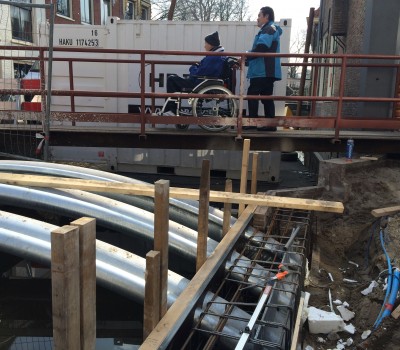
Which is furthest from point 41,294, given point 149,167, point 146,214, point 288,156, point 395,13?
point 288,156

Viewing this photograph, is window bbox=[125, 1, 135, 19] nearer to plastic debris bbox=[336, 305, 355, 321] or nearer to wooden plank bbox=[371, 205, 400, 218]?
wooden plank bbox=[371, 205, 400, 218]

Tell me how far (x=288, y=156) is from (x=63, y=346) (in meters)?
10.6

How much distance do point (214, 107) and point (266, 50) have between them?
118 cm

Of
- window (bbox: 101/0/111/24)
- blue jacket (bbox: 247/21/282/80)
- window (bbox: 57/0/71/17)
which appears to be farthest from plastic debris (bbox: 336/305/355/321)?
window (bbox: 101/0/111/24)

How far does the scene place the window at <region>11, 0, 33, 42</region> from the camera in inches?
603

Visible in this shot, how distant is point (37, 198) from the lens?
3.61m

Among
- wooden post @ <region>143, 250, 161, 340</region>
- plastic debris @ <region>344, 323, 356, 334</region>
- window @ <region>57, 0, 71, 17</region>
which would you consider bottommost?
plastic debris @ <region>344, 323, 356, 334</region>

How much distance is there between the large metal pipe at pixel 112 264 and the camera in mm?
2729

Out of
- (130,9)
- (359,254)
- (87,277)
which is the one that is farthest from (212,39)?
(130,9)

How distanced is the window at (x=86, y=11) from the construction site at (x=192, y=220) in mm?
13881

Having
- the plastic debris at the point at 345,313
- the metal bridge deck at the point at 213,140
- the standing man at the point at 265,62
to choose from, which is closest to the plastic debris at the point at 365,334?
the plastic debris at the point at 345,313

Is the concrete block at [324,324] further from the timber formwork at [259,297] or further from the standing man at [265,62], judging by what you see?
the standing man at [265,62]

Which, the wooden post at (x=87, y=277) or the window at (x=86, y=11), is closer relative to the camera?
the wooden post at (x=87, y=277)

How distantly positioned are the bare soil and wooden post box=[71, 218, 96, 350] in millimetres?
2559
